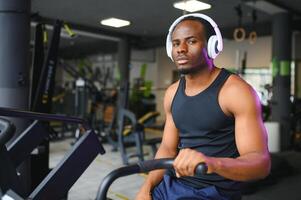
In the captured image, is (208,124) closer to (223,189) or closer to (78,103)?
(223,189)

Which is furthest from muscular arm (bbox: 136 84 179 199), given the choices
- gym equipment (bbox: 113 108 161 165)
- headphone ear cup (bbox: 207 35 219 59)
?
gym equipment (bbox: 113 108 161 165)

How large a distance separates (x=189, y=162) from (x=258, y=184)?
6.41ft

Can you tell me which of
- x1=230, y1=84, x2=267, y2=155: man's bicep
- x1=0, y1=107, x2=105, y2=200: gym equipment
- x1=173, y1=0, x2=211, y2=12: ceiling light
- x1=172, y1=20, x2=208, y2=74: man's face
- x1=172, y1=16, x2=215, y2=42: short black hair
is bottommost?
x1=0, y1=107, x2=105, y2=200: gym equipment

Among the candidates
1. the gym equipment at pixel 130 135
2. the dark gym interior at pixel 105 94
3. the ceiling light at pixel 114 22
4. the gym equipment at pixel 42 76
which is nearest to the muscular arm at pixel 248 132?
the dark gym interior at pixel 105 94

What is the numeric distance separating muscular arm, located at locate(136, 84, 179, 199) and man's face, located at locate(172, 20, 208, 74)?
0.24m

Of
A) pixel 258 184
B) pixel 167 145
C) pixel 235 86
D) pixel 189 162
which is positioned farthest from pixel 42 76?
pixel 189 162

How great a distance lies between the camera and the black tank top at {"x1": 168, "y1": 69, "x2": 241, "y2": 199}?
4.03ft

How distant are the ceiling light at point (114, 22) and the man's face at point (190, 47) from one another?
5719mm

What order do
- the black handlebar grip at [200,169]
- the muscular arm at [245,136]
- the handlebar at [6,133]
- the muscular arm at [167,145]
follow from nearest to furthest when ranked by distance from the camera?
the black handlebar grip at [200,169], the muscular arm at [245,136], the muscular arm at [167,145], the handlebar at [6,133]

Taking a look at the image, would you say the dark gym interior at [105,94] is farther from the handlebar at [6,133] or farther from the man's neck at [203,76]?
the man's neck at [203,76]

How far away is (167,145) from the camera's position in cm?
154

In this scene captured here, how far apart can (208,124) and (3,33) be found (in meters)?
2.30

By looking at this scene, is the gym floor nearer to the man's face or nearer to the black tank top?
the black tank top

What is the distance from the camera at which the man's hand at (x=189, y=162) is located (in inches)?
34.2
